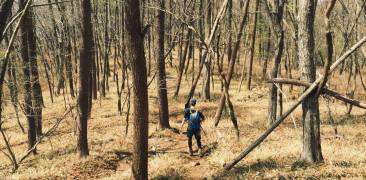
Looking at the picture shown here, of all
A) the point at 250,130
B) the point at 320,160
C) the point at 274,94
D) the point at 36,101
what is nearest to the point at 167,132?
the point at 250,130

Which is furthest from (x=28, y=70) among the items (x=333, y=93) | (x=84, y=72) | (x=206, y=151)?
(x=333, y=93)

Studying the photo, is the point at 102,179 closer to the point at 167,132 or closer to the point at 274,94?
the point at 167,132

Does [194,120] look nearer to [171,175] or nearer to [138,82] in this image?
[171,175]

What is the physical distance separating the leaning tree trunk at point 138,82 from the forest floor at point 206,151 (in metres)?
1.15

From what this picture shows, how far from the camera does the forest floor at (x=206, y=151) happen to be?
434 inches

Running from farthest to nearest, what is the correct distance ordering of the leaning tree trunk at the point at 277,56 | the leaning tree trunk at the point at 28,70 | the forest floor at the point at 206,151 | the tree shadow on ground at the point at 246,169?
the leaning tree trunk at the point at 28,70 < the leaning tree trunk at the point at 277,56 < the forest floor at the point at 206,151 < the tree shadow on ground at the point at 246,169

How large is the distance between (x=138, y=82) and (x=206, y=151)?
518cm

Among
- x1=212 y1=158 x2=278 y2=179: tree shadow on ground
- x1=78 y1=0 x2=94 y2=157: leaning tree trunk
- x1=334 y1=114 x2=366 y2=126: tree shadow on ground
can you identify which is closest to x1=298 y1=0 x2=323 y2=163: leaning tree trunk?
x1=212 y1=158 x2=278 y2=179: tree shadow on ground

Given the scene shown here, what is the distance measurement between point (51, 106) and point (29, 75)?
14818mm

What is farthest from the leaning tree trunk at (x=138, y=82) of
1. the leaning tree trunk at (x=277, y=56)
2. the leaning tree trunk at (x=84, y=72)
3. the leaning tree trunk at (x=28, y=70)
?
the leaning tree trunk at (x=28, y=70)

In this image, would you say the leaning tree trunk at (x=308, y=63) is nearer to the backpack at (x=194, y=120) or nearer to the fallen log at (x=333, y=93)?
the fallen log at (x=333, y=93)

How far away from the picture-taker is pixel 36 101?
63.6ft

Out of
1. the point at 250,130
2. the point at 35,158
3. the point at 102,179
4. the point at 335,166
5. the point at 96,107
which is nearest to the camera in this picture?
the point at 335,166

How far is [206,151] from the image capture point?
576 inches
